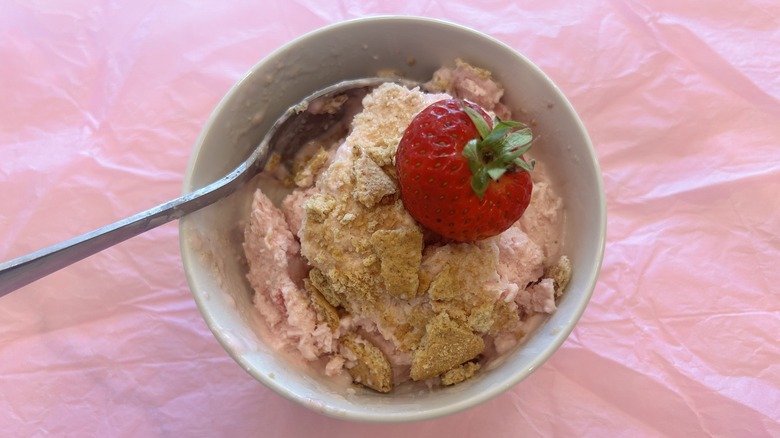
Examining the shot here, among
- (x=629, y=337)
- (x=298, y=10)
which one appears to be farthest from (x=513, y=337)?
(x=298, y=10)

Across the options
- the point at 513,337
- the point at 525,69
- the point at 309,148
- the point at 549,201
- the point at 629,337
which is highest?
the point at 525,69

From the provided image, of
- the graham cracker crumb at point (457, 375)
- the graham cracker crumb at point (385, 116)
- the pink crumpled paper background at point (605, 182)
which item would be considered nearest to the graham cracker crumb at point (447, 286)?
the graham cracker crumb at point (457, 375)

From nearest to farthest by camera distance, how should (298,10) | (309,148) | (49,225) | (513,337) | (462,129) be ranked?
1. (462,129)
2. (513,337)
3. (309,148)
4. (49,225)
5. (298,10)

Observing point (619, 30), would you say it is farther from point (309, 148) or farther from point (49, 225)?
point (49, 225)

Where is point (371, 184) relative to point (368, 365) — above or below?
above

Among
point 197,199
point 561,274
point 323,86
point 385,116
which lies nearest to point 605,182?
point 561,274

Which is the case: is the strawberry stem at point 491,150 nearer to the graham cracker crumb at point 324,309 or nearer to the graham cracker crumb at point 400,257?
the graham cracker crumb at point 400,257

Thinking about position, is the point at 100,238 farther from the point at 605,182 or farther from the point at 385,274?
the point at 605,182
